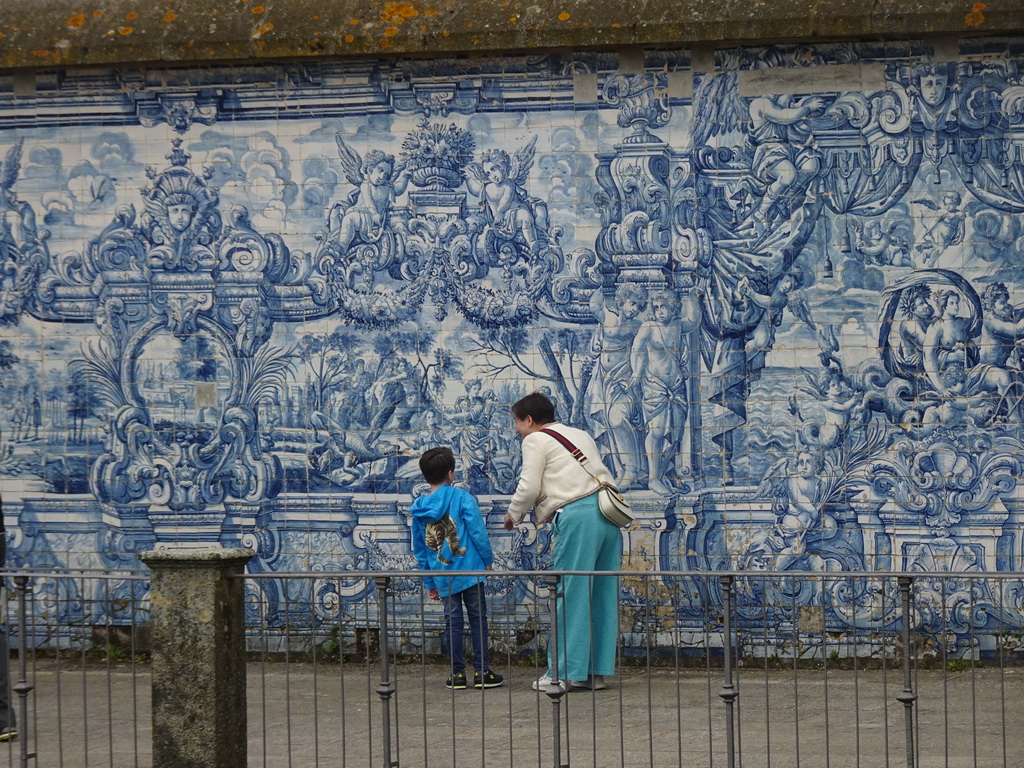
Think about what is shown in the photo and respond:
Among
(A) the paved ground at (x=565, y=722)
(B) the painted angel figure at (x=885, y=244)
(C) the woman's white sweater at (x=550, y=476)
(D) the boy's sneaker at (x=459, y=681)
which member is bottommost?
(A) the paved ground at (x=565, y=722)

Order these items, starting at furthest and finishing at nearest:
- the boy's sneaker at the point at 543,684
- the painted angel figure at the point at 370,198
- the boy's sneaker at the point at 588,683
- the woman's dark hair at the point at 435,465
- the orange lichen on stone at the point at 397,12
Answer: the painted angel figure at the point at 370,198 → the orange lichen on stone at the point at 397,12 → the woman's dark hair at the point at 435,465 → the boy's sneaker at the point at 588,683 → the boy's sneaker at the point at 543,684

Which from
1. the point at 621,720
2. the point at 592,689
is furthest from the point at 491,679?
the point at 621,720

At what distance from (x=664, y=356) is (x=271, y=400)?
260 centimetres

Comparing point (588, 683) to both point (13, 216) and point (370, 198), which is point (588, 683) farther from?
point (13, 216)

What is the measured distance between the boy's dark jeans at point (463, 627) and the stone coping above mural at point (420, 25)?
137 inches

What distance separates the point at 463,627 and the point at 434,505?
2.88 feet

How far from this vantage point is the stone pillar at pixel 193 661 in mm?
7000

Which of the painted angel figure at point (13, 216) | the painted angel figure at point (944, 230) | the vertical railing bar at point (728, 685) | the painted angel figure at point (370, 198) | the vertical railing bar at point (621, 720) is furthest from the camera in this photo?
the painted angel figure at point (13, 216)

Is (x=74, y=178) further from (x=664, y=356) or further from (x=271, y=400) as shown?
(x=664, y=356)

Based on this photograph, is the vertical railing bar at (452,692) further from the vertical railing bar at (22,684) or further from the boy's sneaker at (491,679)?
the vertical railing bar at (22,684)

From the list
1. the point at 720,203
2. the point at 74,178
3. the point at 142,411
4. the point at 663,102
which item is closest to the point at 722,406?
the point at 720,203

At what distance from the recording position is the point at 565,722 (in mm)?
7707

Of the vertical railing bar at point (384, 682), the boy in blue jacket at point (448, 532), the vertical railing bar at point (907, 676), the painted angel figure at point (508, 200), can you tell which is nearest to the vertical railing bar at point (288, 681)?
the vertical railing bar at point (384, 682)

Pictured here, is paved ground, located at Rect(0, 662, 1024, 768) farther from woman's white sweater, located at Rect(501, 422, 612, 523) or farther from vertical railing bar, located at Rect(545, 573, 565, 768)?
woman's white sweater, located at Rect(501, 422, 612, 523)
